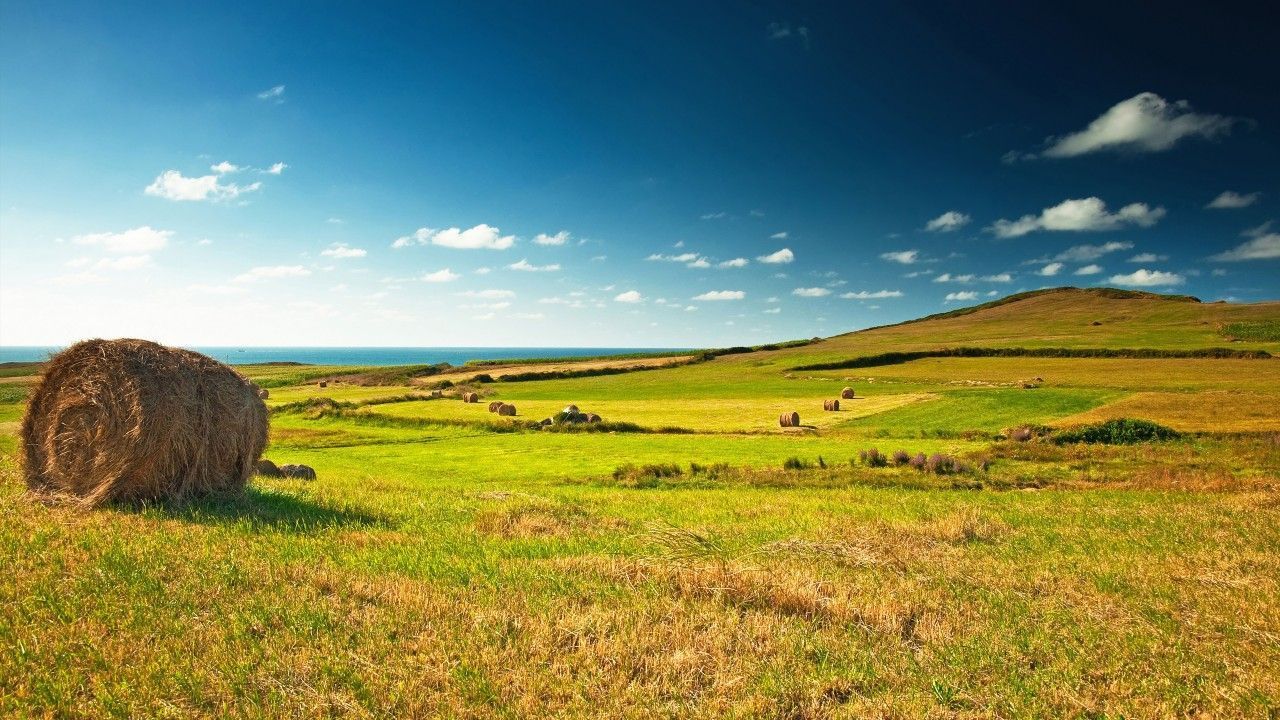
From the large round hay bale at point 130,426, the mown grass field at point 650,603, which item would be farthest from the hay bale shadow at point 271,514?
the large round hay bale at point 130,426

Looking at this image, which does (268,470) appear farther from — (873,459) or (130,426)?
(873,459)

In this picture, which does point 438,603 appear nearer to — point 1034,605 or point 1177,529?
point 1034,605

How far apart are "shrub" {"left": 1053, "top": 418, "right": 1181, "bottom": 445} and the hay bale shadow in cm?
2790

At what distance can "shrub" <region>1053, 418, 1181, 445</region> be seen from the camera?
27.0m

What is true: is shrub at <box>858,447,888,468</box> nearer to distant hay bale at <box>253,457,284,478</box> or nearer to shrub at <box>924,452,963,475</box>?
shrub at <box>924,452,963,475</box>

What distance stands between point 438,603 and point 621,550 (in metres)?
3.30

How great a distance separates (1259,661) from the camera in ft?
18.5

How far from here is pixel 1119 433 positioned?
27438 millimetres

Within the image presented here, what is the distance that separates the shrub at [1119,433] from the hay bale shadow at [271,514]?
27901 millimetres

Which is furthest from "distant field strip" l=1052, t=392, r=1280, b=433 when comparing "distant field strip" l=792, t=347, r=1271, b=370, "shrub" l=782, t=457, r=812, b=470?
"distant field strip" l=792, t=347, r=1271, b=370

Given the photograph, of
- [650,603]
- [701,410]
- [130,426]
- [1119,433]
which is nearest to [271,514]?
[130,426]

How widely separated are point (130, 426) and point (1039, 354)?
311 ft

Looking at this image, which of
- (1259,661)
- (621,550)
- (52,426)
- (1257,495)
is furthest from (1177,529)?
(52,426)

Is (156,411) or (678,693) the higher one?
(156,411)
